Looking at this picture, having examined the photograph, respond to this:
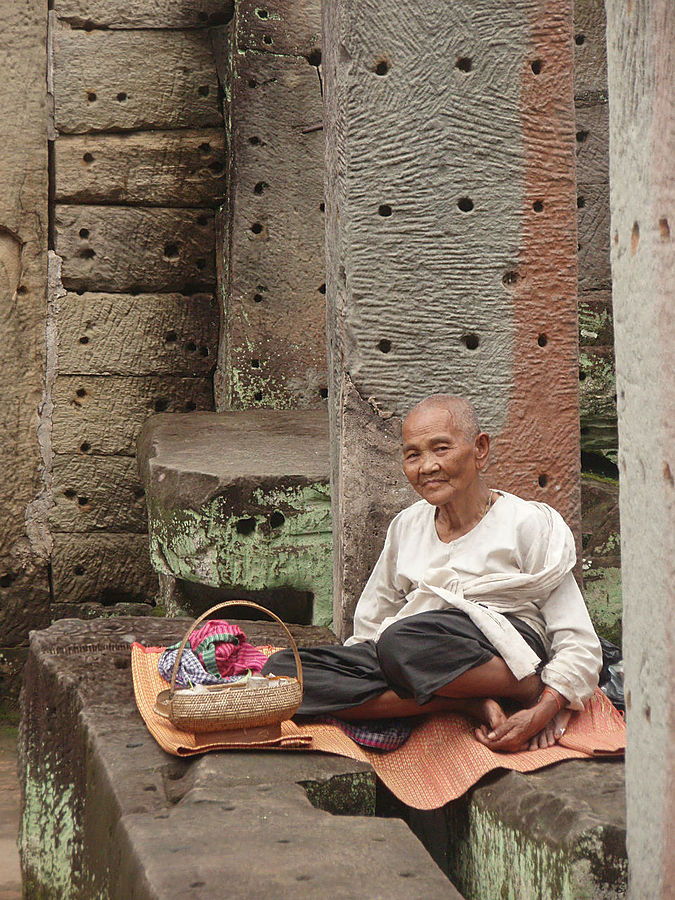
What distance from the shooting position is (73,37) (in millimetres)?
5805

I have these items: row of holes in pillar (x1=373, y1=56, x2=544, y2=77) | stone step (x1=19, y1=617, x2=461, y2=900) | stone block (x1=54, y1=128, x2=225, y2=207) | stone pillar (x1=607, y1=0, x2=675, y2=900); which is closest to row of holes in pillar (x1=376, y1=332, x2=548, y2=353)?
row of holes in pillar (x1=373, y1=56, x2=544, y2=77)

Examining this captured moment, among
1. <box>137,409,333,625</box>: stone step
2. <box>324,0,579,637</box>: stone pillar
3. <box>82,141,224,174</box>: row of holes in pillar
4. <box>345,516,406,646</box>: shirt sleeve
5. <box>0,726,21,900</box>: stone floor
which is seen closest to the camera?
<box>345,516,406,646</box>: shirt sleeve

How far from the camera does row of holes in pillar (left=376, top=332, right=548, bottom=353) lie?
11.6 ft

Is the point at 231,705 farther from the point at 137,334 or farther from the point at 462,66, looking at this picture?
the point at 137,334

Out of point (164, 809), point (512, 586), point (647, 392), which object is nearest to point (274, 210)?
point (512, 586)

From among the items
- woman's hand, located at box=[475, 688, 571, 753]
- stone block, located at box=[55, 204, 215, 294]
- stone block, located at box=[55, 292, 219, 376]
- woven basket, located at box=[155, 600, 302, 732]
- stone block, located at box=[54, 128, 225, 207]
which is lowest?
woman's hand, located at box=[475, 688, 571, 753]

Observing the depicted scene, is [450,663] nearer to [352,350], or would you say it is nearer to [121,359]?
[352,350]

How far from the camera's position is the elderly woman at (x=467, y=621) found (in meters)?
2.77

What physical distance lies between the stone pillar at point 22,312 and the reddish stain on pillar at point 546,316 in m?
3.10

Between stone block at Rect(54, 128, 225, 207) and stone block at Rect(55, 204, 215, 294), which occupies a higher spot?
stone block at Rect(54, 128, 225, 207)

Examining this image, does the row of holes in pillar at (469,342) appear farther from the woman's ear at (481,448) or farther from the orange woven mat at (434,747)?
the orange woven mat at (434,747)

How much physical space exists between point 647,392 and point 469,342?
172 cm

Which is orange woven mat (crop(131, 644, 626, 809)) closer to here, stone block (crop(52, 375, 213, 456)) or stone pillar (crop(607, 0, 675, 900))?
stone pillar (crop(607, 0, 675, 900))

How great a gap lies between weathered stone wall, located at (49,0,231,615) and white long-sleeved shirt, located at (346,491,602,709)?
121 inches
